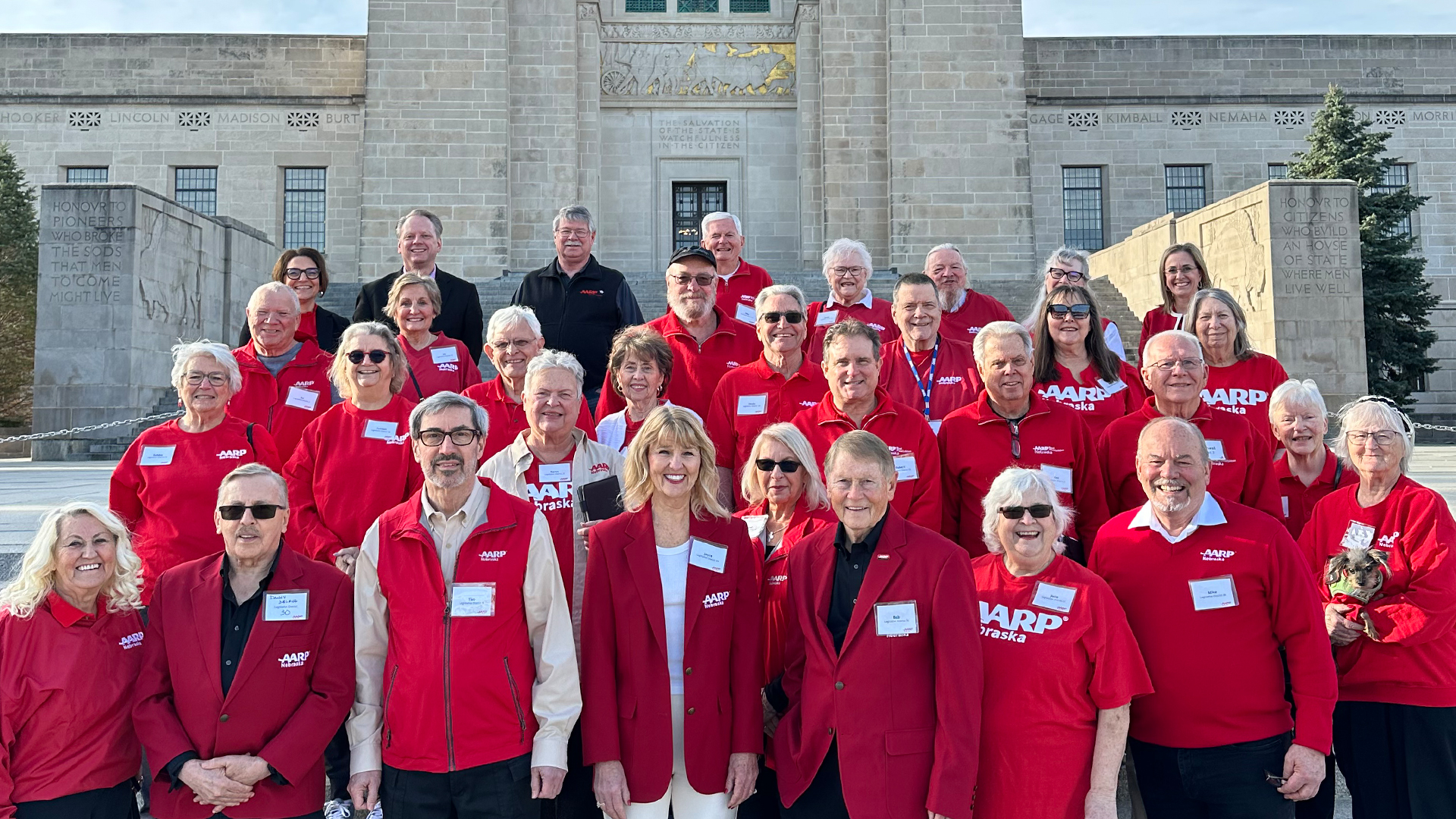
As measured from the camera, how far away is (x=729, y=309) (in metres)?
7.15

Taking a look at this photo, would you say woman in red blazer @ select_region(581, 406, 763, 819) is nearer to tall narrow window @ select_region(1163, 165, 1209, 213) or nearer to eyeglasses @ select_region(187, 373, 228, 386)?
eyeglasses @ select_region(187, 373, 228, 386)

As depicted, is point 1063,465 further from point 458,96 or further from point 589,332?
point 458,96

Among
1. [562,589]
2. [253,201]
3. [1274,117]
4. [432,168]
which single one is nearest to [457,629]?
[562,589]

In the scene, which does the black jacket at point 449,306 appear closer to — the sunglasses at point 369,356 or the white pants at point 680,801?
the sunglasses at point 369,356

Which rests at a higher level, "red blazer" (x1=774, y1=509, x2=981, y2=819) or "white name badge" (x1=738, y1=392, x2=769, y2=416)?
"white name badge" (x1=738, y1=392, x2=769, y2=416)

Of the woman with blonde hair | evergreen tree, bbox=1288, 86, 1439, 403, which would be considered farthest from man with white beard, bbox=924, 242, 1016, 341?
evergreen tree, bbox=1288, 86, 1439, 403

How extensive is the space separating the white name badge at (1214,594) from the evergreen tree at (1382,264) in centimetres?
2302

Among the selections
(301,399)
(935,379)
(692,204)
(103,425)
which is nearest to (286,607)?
(301,399)

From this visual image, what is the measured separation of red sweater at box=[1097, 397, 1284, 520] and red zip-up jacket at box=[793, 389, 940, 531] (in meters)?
0.80

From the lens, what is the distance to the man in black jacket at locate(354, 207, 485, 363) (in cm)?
696

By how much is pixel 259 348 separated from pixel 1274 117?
28.5 metres

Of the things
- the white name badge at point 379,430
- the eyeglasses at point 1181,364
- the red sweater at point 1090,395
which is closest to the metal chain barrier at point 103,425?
→ the white name badge at point 379,430

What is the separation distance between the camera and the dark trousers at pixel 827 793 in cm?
350

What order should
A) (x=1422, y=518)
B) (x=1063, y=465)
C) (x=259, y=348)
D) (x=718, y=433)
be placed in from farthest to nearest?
(x=259, y=348) < (x=718, y=433) < (x=1063, y=465) < (x=1422, y=518)
